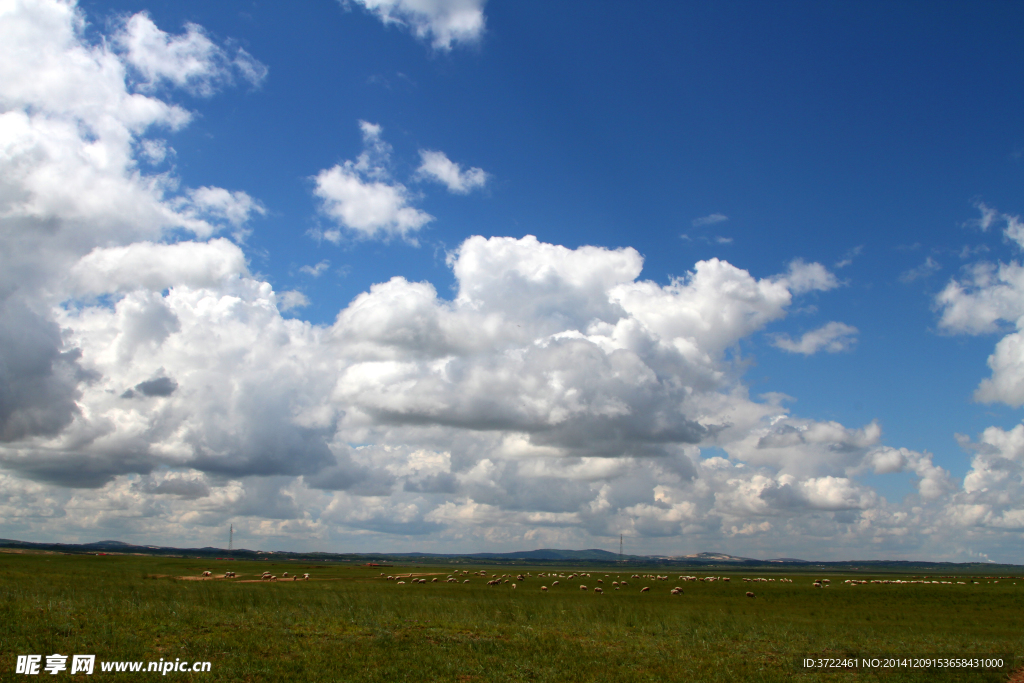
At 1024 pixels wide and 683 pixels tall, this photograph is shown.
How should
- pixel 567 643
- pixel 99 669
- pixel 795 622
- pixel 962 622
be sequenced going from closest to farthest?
pixel 99 669
pixel 567 643
pixel 795 622
pixel 962 622

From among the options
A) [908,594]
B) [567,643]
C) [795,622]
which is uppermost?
[567,643]

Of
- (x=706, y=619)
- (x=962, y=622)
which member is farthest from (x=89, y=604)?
(x=962, y=622)

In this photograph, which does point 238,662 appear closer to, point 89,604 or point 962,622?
point 89,604

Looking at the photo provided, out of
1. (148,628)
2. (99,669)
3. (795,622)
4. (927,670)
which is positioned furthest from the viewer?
(795,622)

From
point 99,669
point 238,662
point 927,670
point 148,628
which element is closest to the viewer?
point 99,669

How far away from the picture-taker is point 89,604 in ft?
97.0

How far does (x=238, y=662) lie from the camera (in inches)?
807

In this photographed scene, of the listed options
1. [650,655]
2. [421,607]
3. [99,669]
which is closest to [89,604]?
[99,669]

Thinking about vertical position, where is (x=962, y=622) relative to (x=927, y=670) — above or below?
below

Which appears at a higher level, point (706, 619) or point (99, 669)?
A: point (99, 669)

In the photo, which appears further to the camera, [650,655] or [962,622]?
[962,622]

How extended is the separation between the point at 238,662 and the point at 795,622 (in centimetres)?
3521

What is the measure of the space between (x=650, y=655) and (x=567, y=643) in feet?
12.0

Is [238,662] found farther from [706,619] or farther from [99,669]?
[706,619]
